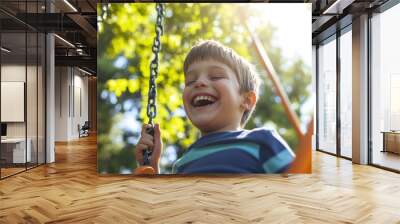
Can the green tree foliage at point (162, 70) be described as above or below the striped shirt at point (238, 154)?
above

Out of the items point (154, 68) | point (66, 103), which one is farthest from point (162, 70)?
point (66, 103)

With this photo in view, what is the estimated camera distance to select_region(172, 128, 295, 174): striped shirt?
19.9ft

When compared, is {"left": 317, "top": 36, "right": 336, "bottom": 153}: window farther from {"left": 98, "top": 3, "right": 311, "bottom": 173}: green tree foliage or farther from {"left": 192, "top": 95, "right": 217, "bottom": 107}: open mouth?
{"left": 192, "top": 95, "right": 217, "bottom": 107}: open mouth

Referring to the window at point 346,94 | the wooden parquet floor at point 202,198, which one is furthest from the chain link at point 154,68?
the window at point 346,94

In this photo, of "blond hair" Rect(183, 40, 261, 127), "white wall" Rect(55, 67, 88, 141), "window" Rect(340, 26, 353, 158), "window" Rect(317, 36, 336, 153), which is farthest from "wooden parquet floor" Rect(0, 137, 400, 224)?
"white wall" Rect(55, 67, 88, 141)

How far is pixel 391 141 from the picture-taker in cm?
725

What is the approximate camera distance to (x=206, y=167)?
20.1 feet

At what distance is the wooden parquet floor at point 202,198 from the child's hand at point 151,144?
34cm

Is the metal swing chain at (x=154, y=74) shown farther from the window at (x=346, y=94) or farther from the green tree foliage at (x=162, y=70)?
the window at (x=346, y=94)

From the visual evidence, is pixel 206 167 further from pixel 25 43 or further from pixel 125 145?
pixel 25 43

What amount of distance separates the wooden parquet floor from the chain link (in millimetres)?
1066

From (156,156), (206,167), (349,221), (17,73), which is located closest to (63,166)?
(17,73)

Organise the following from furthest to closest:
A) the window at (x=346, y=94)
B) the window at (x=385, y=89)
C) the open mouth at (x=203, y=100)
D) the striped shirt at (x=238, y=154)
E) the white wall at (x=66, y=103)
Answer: the white wall at (x=66, y=103), the window at (x=346, y=94), the window at (x=385, y=89), the striped shirt at (x=238, y=154), the open mouth at (x=203, y=100)

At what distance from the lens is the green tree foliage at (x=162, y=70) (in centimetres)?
613
